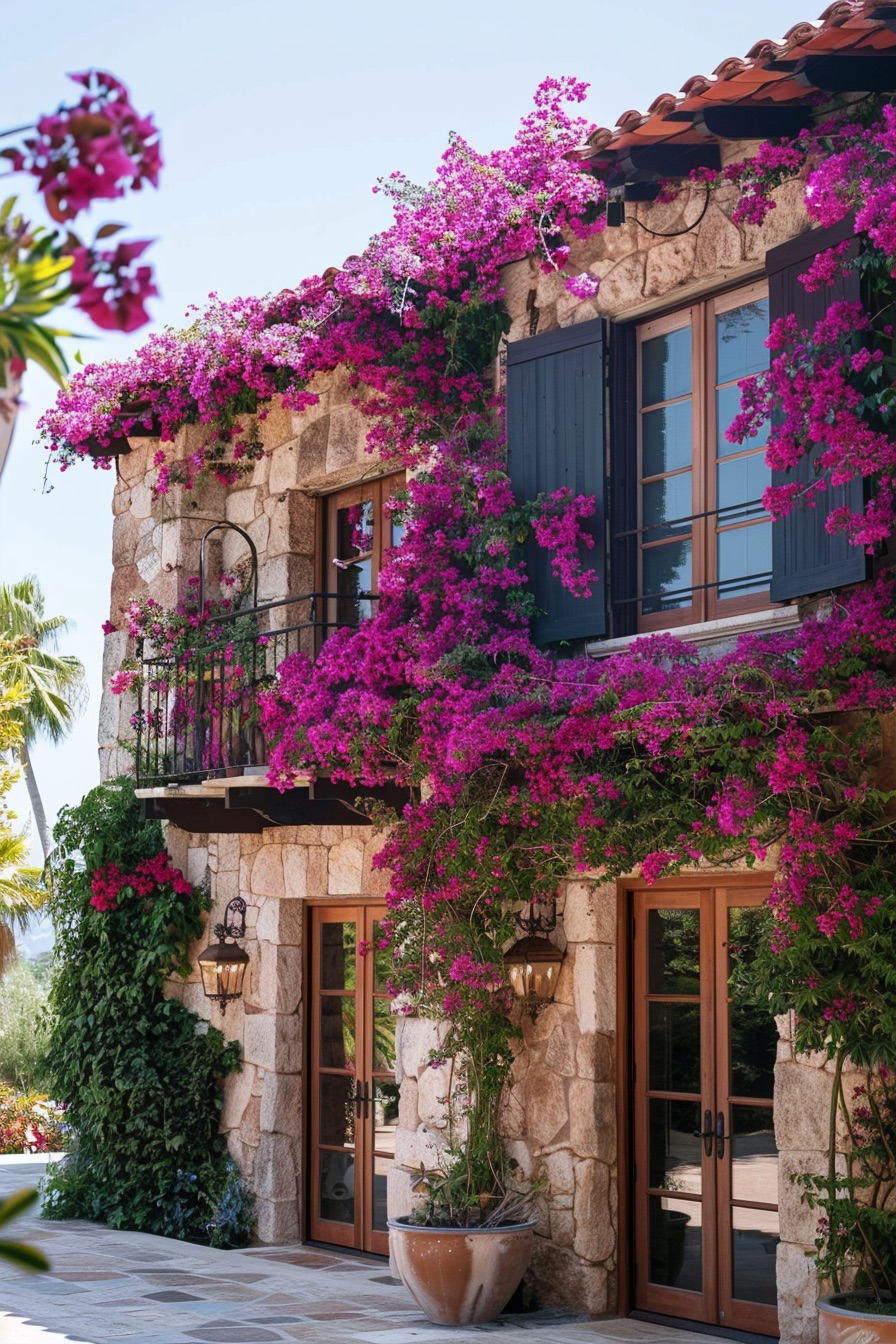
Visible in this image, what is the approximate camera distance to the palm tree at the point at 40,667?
2978cm

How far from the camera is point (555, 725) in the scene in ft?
24.1

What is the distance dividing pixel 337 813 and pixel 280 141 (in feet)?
20.2

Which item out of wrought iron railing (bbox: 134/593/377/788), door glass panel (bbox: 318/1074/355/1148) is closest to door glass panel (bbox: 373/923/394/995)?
door glass panel (bbox: 318/1074/355/1148)

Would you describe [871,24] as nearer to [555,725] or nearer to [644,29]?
[555,725]

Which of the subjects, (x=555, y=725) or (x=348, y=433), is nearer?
(x=555, y=725)

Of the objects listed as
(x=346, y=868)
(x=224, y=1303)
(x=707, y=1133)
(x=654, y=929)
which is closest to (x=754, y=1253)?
(x=707, y=1133)

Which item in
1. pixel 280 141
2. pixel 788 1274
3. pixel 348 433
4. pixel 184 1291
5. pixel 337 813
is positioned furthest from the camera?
pixel 280 141

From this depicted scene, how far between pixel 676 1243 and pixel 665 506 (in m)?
3.52

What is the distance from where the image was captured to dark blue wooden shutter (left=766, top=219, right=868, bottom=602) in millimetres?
6914

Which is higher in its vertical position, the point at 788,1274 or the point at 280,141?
the point at 280,141

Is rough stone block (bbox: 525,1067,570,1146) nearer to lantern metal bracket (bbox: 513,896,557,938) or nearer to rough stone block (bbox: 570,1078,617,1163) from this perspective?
rough stone block (bbox: 570,1078,617,1163)

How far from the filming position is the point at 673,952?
7.98 meters

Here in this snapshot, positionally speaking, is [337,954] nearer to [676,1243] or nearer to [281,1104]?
[281,1104]

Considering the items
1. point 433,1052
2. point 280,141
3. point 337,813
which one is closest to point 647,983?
point 433,1052
